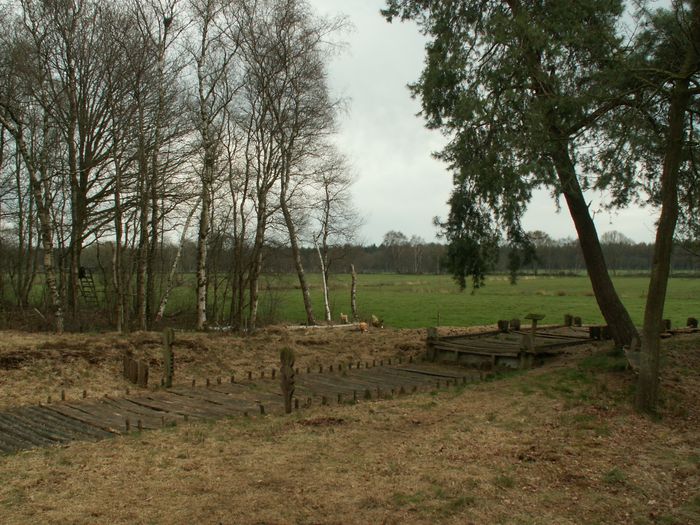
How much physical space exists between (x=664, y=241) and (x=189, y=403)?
7619mm

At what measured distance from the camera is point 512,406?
8.76 meters

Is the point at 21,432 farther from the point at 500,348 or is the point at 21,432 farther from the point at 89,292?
the point at 89,292

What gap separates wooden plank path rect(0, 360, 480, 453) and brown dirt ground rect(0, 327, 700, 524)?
51 cm

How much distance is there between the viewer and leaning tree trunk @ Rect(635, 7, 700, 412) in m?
Answer: 8.19

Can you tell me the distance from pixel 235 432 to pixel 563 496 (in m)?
3.93

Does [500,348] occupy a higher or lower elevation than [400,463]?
higher

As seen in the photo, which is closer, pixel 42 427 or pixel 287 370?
pixel 42 427

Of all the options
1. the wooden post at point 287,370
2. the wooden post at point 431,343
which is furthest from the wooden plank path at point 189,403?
the wooden post at point 431,343

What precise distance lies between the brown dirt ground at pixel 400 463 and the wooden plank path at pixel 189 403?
509 mm

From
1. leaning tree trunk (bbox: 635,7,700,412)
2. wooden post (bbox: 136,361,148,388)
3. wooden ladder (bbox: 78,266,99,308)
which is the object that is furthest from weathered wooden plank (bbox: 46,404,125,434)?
wooden ladder (bbox: 78,266,99,308)

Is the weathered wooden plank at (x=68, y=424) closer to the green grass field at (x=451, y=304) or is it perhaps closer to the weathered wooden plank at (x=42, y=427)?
the weathered wooden plank at (x=42, y=427)

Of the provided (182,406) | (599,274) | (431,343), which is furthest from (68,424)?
(599,274)

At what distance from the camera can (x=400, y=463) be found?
5984 millimetres

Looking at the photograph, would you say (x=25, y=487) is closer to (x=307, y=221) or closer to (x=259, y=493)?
(x=259, y=493)
